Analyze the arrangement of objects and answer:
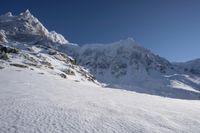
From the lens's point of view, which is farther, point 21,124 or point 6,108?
point 6,108

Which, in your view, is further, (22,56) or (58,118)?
(22,56)

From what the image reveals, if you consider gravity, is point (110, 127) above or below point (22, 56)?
below

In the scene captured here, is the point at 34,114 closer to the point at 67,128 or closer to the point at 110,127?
the point at 67,128

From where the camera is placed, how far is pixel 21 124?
1270 cm

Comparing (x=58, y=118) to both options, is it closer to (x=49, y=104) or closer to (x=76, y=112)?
(x=76, y=112)

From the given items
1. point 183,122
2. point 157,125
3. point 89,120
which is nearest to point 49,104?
point 89,120

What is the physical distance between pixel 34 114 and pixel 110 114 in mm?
5304

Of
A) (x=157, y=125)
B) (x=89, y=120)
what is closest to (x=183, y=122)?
(x=157, y=125)

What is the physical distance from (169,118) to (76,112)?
274 inches

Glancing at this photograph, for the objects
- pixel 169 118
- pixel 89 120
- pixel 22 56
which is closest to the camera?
pixel 89 120

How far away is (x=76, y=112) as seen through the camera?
16422mm

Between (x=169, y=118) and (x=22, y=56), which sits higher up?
(x=22, y=56)

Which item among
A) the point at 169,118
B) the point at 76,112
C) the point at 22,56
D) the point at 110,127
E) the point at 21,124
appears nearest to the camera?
the point at 21,124

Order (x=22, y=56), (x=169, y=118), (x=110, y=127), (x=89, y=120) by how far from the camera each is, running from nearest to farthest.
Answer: (x=110, y=127)
(x=89, y=120)
(x=169, y=118)
(x=22, y=56)
